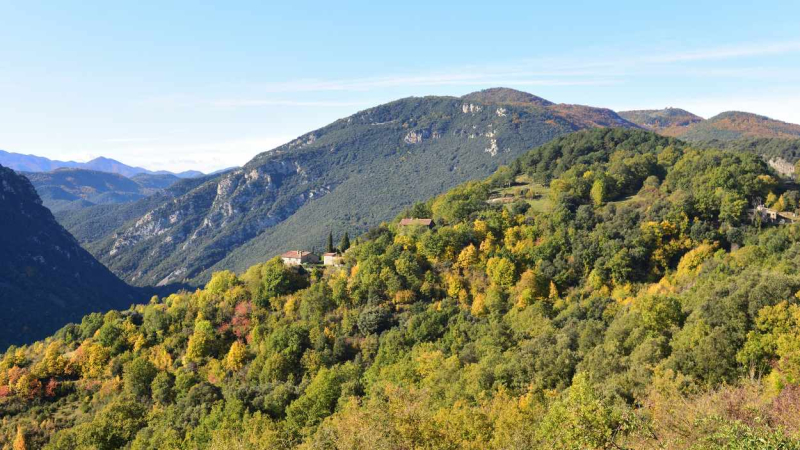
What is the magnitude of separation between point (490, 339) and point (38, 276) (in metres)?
177

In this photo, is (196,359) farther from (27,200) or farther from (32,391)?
(27,200)

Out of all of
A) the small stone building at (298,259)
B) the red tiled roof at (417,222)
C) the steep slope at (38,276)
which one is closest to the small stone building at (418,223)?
the red tiled roof at (417,222)

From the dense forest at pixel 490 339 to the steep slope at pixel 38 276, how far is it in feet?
277

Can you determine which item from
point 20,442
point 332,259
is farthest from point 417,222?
point 20,442

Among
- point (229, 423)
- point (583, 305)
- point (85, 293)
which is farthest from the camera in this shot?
point (85, 293)

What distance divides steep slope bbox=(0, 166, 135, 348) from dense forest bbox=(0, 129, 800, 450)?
277ft

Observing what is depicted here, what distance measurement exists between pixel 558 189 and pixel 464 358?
36541 millimetres

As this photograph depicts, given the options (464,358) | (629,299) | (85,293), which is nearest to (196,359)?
(464,358)

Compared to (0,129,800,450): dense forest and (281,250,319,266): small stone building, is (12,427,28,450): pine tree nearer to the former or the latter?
(0,129,800,450): dense forest

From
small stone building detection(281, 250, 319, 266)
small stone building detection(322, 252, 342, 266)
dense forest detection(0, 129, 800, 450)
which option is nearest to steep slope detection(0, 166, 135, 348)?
dense forest detection(0, 129, 800, 450)

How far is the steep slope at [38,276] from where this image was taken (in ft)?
464

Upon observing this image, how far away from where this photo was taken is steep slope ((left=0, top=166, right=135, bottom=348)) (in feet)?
464

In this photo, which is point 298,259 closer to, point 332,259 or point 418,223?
point 332,259

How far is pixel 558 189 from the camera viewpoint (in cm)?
7312
